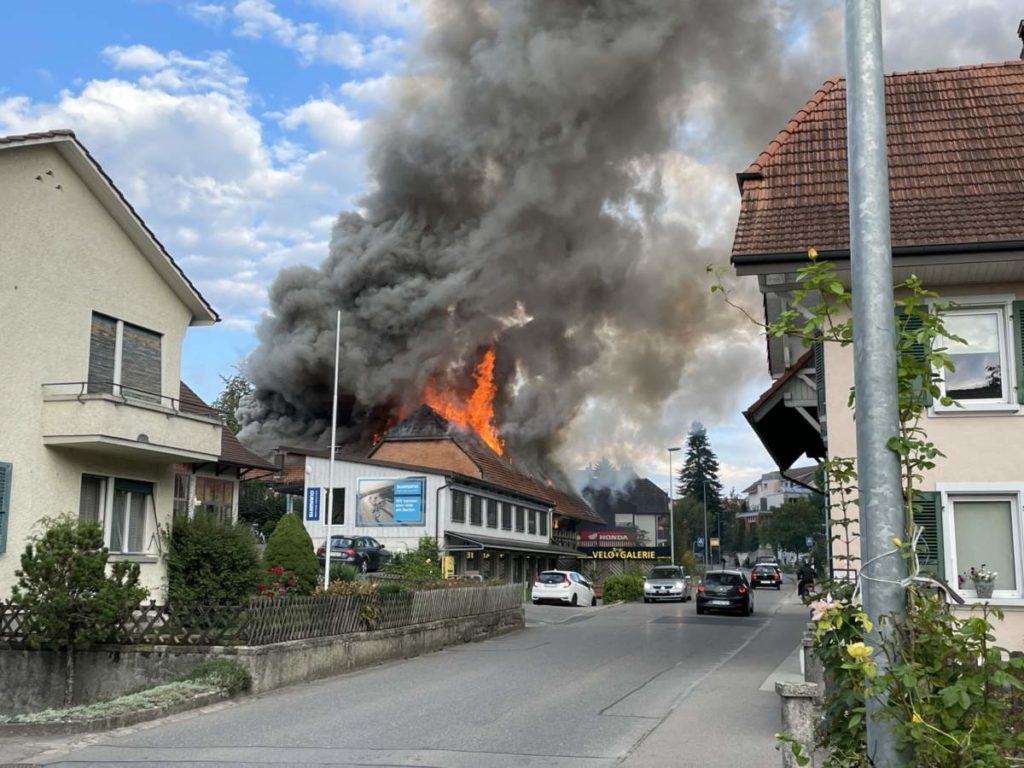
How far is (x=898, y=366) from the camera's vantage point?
12.6 feet

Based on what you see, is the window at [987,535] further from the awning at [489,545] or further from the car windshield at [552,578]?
the awning at [489,545]

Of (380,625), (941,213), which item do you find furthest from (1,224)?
(941,213)

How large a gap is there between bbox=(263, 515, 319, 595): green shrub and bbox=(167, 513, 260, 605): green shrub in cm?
204

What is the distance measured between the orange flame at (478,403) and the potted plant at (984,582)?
4289 cm

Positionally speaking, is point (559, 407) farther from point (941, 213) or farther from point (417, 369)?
point (941, 213)

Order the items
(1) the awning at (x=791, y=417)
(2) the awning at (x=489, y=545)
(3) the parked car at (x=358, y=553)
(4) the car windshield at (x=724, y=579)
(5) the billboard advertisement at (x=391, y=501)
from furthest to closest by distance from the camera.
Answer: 1. (2) the awning at (x=489, y=545)
2. (5) the billboard advertisement at (x=391, y=501)
3. (3) the parked car at (x=358, y=553)
4. (4) the car windshield at (x=724, y=579)
5. (1) the awning at (x=791, y=417)

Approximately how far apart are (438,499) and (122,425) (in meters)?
24.2

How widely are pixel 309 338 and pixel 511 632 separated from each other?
32.7m

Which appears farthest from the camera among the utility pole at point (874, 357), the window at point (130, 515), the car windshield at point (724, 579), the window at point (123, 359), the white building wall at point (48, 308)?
the car windshield at point (724, 579)

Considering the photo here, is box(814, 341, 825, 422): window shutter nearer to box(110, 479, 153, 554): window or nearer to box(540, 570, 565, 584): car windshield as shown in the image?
box(110, 479, 153, 554): window

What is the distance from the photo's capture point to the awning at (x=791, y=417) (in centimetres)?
1529

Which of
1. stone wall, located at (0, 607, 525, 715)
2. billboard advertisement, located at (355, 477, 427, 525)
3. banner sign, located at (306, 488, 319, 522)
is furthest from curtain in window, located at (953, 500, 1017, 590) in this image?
billboard advertisement, located at (355, 477, 427, 525)

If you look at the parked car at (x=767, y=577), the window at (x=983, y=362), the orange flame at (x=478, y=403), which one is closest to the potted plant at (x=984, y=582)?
the window at (x=983, y=362)

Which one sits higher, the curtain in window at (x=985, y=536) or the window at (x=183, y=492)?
the window at (x=183, y=492)
